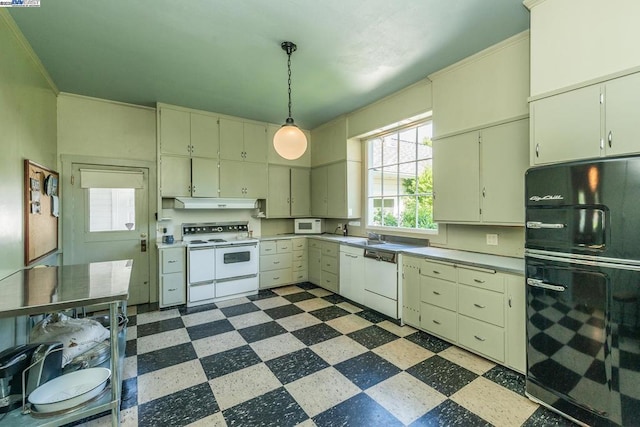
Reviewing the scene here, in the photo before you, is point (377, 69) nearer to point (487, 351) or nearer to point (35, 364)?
point (487, 351)

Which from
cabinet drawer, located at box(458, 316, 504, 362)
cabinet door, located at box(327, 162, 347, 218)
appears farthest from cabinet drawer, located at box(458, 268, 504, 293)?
cabinet door, located at box(327, 162, 347, 218)

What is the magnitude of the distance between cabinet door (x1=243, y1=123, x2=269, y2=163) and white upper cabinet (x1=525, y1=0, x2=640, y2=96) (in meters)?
3.80

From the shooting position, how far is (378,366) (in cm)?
242

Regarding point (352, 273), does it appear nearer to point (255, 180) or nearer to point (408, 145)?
point (408, 145)

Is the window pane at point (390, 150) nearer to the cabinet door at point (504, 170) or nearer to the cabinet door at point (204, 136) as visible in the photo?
the cabinet door at point (504, 170)

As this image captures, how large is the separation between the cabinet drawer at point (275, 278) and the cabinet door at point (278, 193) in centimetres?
100

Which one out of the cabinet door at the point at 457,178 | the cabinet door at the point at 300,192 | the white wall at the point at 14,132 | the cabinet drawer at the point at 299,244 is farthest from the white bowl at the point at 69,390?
the cabinet door at the point at 300,192

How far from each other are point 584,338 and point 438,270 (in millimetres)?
1250

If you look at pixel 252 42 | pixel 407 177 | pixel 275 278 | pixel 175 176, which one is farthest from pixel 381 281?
pixel 175 176

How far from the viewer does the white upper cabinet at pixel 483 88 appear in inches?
98.0

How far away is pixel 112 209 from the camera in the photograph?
12.8 feet

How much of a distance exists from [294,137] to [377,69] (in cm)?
129

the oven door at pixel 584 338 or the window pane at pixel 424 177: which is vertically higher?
the window pane at pixel 424 177

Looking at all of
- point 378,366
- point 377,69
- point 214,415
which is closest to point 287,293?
point 378,366
